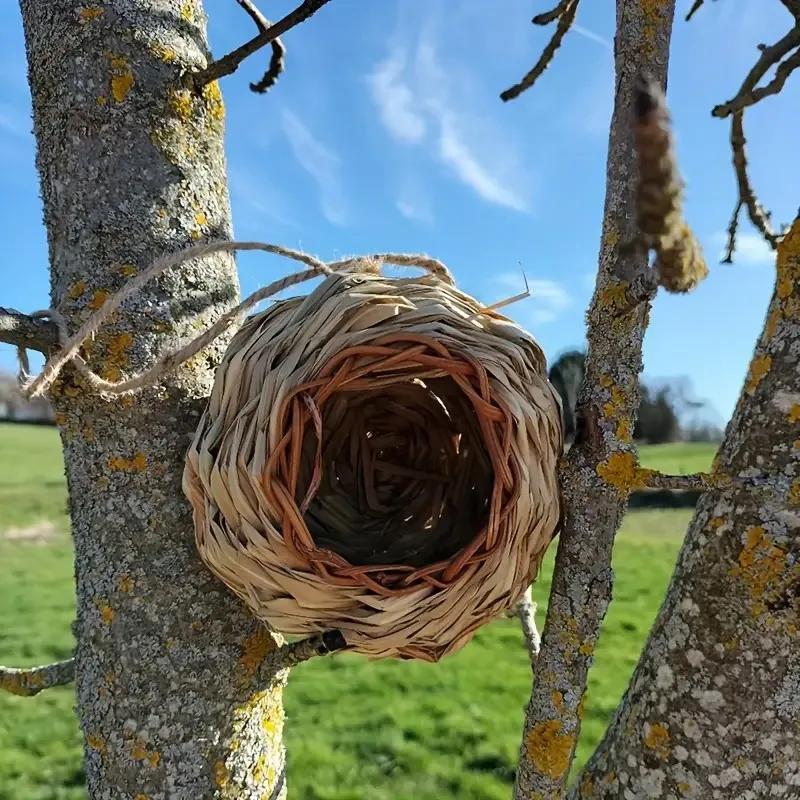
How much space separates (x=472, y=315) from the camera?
1.90ft

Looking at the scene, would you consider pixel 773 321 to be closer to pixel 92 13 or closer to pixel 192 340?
pixel 192 340

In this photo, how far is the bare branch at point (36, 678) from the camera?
0.70m

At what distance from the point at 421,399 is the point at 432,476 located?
0.33 feet

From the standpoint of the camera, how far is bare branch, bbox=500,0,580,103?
90cm

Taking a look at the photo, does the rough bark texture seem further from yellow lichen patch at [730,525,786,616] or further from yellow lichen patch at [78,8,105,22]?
yellow lichen patch at [78,8,105,22]

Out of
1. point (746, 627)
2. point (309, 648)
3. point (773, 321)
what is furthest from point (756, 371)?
point (309, 648)

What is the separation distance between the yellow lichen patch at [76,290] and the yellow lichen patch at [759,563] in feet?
1.83

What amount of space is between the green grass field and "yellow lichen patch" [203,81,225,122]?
1651mm

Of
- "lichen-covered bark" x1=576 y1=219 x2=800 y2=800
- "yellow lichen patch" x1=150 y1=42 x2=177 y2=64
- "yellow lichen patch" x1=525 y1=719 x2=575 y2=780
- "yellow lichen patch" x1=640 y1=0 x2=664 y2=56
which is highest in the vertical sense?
"yellow lichen patch" x1=150 y1=42 x2=177 y2=64

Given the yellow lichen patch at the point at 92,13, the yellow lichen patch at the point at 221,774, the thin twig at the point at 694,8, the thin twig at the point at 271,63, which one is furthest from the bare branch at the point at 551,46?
the yellow lichen patch at the point at 221,774

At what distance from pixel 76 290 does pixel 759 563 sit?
58 cm

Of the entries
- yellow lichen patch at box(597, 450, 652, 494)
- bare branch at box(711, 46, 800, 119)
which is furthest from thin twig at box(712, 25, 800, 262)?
yellow lichen patch at box(597, 450, 652, 494)

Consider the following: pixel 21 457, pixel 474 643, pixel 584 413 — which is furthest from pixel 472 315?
pixel 21 457

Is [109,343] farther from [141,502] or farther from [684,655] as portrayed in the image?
[684,655]
